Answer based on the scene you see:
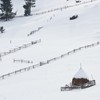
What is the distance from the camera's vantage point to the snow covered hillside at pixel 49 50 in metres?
44.8

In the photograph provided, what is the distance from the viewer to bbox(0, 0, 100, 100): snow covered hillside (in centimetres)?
4478

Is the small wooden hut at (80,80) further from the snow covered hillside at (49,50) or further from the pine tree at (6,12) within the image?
the pine tree at (6,12)

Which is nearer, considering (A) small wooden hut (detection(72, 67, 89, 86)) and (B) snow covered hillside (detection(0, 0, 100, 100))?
(A) small wooden hut (detection(72, 67, 89, 86))

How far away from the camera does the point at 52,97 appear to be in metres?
40.1

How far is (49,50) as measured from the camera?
69.6 m

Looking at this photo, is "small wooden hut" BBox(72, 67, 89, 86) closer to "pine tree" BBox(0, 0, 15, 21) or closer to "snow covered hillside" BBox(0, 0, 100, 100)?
"snow covered hillside" BBox(0, 0, 100, 100)

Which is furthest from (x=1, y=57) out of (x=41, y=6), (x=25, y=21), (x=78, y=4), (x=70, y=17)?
(x=41, y=6)

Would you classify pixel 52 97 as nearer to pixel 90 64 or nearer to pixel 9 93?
pixel 9 93

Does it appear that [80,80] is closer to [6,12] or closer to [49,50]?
[49,50]

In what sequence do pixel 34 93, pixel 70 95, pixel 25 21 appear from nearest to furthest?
1. pixel 70 95
2. pixel 34 93
3. pixel 25 21

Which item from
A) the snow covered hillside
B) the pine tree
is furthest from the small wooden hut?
the pine tree

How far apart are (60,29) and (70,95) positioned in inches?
1813

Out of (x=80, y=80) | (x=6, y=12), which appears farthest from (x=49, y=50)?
(x=6, y=12)

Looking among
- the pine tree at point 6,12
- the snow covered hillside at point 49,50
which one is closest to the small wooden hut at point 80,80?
the snow covered hillside at point 49,50
